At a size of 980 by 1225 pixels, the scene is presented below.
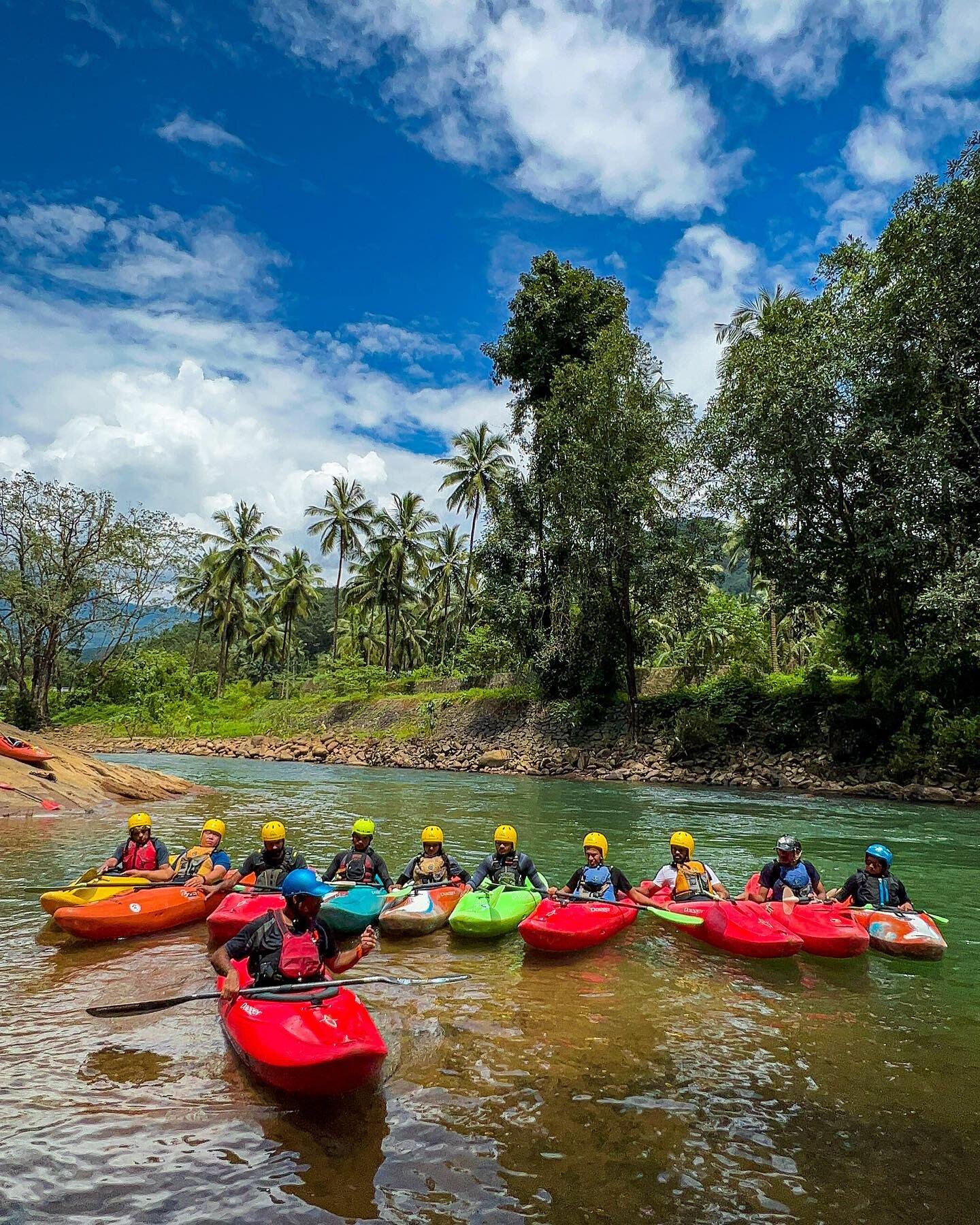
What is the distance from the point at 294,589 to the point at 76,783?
36.2 m

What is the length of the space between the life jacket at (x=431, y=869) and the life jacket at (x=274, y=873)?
1.49m

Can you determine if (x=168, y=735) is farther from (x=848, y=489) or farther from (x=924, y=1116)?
(x=924, y=1116)

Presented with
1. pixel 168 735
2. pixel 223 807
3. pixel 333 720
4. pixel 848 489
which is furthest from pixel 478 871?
pixel 168 735

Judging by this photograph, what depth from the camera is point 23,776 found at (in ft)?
54.7

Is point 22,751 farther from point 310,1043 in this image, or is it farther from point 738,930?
point 738,930

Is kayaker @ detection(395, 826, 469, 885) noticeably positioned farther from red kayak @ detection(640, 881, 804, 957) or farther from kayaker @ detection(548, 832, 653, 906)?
red kayak @ detection(640, 881, 804, 957)

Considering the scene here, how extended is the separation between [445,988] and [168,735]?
134 feet

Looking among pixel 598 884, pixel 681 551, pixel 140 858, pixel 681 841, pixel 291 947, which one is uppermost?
pixel 681 551

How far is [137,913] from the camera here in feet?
26.4

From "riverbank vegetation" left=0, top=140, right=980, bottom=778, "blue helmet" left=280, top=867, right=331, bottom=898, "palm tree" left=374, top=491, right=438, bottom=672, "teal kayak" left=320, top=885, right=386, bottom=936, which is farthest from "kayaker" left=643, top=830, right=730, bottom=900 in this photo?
Answer: "palm tree" left=374, top=491, right=438, bottom=672

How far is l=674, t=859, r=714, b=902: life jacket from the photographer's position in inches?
351

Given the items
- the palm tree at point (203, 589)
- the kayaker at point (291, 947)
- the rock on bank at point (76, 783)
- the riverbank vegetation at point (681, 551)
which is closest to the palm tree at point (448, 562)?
the riverbank vegetation at point (681, 551)

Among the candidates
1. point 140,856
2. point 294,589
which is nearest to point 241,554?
point 294,589

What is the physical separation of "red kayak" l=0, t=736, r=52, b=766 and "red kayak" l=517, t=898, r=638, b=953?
47.2 feet
